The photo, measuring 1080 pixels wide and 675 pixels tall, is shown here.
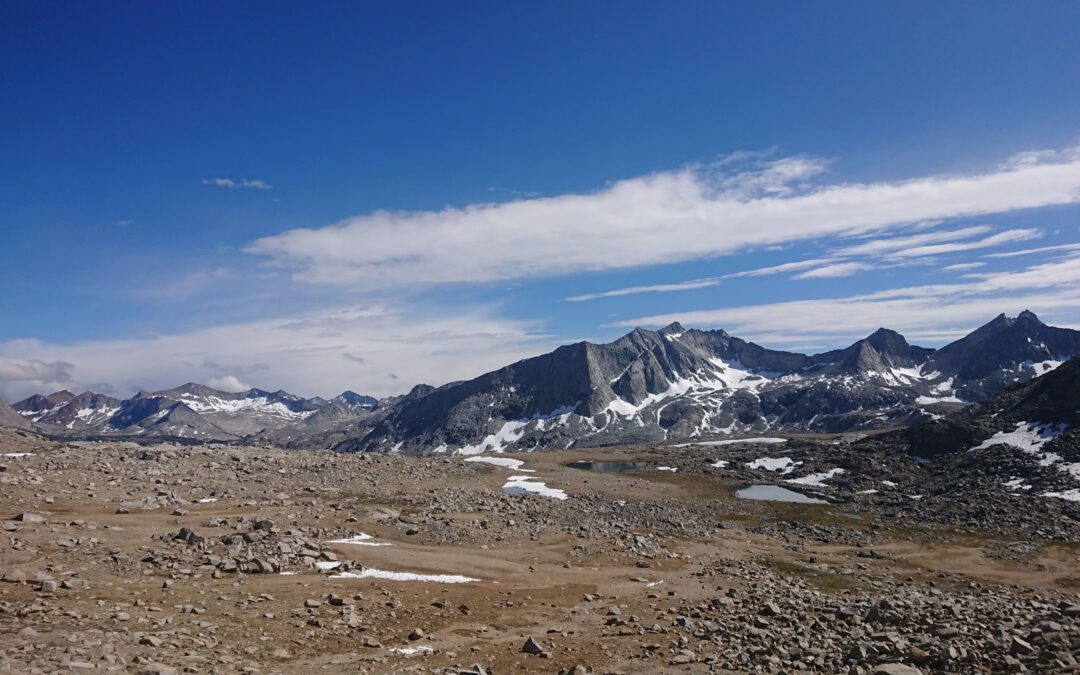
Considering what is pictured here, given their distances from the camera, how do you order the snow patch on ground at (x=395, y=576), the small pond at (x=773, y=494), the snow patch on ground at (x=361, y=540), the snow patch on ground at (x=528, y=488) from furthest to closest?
the small pond at (x=773, y=494), the snow patch on ground at (x=528, y=488), the snow patch on ground at (x=361, y=540), the snow patch on ground at (x=395, y=576)

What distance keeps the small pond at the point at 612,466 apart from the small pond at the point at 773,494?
37.7 m

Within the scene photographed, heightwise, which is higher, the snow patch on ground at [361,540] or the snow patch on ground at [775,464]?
the snow patch on ground at [361,540]

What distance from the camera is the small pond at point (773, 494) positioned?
9425 centimetres

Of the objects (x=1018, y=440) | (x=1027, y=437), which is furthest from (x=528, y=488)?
(x=1027, y=437)

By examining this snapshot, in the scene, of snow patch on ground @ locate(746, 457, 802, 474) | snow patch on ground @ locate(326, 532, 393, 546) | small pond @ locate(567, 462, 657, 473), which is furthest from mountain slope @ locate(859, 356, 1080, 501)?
snow patch on ground @ locate(326, 532, 393, 546)

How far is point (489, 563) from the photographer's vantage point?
4044 cm

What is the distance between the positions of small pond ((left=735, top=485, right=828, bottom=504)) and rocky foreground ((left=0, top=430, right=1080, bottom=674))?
64.1 feet

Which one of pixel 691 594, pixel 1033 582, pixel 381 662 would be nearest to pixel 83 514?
pixel 381 662

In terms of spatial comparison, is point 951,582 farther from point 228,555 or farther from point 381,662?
point 228,555

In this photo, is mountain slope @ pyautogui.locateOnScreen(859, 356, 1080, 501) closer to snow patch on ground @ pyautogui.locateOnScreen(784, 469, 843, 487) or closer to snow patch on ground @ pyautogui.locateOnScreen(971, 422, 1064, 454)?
snow patch on ground @ pyautogui.locateOnScreen(971, 422, 1064, 454)

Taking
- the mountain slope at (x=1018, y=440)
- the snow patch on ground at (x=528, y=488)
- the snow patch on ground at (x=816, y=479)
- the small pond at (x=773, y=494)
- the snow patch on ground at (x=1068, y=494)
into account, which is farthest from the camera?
the snow patch on ground at (x=816, y=479)

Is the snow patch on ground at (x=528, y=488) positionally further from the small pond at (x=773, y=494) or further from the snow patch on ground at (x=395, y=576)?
the snow patch on ground at (x=395, y=576)

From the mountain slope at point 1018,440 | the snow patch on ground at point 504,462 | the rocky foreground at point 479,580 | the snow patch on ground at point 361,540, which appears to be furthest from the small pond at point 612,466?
the snow patch on ground at point 361,540

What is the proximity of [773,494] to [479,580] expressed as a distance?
80323 mm
